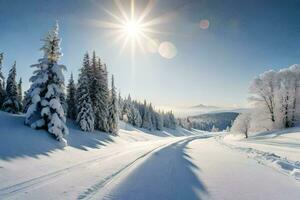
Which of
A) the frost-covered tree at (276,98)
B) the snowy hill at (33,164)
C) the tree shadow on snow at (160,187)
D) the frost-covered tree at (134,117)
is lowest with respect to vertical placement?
the snowy hill at (33,164)

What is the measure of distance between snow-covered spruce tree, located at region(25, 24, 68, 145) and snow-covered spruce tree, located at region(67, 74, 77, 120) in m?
19.6

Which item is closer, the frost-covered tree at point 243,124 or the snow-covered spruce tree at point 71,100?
the snow-covered spruce tree at point 71,100

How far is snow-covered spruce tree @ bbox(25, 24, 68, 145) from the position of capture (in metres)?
24.5

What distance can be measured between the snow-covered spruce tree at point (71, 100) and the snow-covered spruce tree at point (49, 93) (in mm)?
19613

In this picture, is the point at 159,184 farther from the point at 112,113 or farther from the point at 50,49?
the point at 112,113

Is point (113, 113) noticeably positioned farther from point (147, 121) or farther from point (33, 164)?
point (147, 121)

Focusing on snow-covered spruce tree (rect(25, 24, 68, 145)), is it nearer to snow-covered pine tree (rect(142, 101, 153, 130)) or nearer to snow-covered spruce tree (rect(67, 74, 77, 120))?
snow-covered spruce tree (rect(67, 74, 77, 120))

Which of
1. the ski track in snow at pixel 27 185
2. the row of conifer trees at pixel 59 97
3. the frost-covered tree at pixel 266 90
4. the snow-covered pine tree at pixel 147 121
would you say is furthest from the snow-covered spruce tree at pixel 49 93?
the snow-covered pine tree at pixel 147 121

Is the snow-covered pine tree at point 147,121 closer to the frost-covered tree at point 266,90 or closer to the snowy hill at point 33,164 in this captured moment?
the frost-covered tree at point 266,90

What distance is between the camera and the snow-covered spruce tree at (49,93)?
24.5m

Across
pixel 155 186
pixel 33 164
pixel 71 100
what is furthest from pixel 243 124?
pixel 155 186

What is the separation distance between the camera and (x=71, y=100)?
4841 cm

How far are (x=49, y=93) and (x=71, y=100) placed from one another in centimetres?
2378

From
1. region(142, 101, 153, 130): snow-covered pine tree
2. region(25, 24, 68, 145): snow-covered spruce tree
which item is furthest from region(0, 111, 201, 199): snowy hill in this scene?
region(142, 101, 153, 130): snow-covered pine tree
